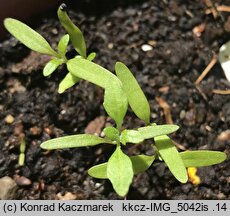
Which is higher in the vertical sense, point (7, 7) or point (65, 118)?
point (7, 7)

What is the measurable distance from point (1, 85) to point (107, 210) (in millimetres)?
498

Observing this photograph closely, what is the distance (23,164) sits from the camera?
1.28 m

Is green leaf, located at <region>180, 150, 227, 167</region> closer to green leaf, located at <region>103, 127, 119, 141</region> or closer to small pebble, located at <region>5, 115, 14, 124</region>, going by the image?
green leaf, located at <region>103, 127, 119, 141</region>

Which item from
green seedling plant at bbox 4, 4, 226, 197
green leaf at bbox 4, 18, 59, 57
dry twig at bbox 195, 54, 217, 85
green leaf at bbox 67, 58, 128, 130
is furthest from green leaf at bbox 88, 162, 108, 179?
dry twig at bbox 195, 54, 217, 85

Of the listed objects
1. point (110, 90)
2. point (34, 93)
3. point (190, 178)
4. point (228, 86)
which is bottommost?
point (190, 178)

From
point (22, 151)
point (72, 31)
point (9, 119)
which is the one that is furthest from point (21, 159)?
point (72, 31)

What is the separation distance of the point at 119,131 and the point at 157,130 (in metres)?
0.12

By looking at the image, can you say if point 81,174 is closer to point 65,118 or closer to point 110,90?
point 65,118

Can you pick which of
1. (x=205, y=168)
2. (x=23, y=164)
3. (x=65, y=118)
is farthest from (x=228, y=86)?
(x=23, y=164)

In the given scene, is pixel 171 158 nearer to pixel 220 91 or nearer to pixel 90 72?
pixel 90 72

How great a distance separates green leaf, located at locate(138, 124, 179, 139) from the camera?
3.18 feet

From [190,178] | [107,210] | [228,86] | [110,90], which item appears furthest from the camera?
[228,86]

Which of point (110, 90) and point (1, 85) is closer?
point (110, 90)

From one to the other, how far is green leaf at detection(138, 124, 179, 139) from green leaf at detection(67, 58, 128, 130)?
0.22 ft
